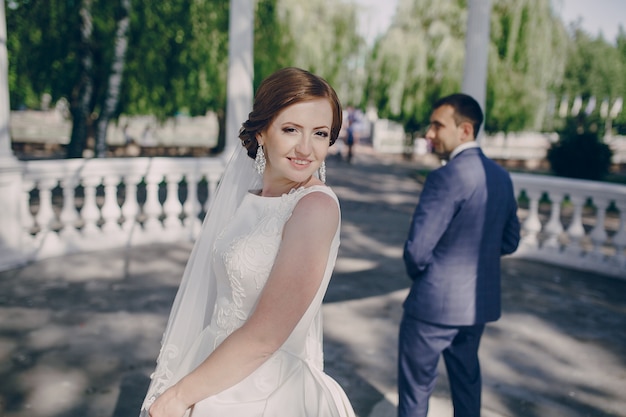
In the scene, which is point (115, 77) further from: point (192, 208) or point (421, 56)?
point (421, 56)

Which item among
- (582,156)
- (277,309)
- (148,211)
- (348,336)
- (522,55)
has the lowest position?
(348,336)

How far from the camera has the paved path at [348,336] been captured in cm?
374

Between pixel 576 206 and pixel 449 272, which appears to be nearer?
pixel 449 272

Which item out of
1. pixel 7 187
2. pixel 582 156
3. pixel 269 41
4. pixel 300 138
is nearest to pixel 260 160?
pixel 300 138

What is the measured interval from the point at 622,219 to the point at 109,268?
20.2ft

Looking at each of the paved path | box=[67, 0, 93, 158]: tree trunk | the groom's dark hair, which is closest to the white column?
the paved path

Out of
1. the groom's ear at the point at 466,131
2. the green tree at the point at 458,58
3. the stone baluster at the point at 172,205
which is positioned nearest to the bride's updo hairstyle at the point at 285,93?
the groom's ear at the point at 466,131

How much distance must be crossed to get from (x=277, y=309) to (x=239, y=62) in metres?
7.62

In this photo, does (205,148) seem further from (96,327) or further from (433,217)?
(433,217)

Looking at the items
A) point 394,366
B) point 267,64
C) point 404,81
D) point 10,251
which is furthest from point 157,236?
point 404,81

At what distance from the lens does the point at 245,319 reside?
1664 millimetres

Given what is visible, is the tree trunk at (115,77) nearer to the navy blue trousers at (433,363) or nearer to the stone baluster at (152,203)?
the stone baluster at (152,203)

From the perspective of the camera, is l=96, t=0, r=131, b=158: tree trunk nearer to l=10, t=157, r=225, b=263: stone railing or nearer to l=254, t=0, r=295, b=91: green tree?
l=10, t=157, r=225, b=263: stone railing

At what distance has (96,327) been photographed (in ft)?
15.8
